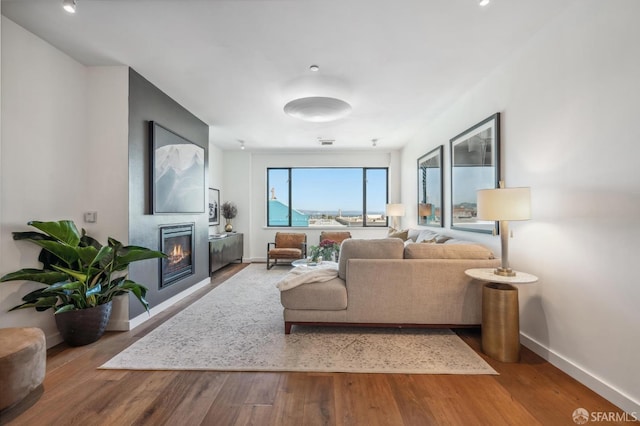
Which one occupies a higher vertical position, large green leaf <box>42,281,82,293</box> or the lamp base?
the lamp base

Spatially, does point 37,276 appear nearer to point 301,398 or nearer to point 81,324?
point 81,324

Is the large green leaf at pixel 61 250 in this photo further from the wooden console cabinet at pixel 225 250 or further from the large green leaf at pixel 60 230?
the wooden console cabinet at pixel 225 250

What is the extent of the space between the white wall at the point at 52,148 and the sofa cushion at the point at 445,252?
2965 millimetres

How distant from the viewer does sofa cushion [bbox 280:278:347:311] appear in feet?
8.93

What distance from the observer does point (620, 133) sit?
173cm

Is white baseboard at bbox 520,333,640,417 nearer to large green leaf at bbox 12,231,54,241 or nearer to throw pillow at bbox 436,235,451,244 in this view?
throw pillow at bbox 436,235,451,244

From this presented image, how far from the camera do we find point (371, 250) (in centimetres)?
279

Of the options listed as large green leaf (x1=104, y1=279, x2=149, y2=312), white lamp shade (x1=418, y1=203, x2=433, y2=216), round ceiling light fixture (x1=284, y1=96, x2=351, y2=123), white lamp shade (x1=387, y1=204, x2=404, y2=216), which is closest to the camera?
large green leaf (x1=104, y1=279, x2=149, y2=312)

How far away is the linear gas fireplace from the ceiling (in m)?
1.77

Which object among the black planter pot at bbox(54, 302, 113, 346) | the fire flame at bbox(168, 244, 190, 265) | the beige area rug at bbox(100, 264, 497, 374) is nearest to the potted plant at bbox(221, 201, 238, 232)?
the fire flame at bbox(168, 244, 190, 265)

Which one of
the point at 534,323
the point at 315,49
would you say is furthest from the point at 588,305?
the point at 315,49

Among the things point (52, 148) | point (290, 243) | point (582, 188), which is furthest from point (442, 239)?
point (52, 148)

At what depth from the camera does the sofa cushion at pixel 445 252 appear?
9.05ft

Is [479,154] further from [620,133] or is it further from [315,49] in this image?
[315,49]
